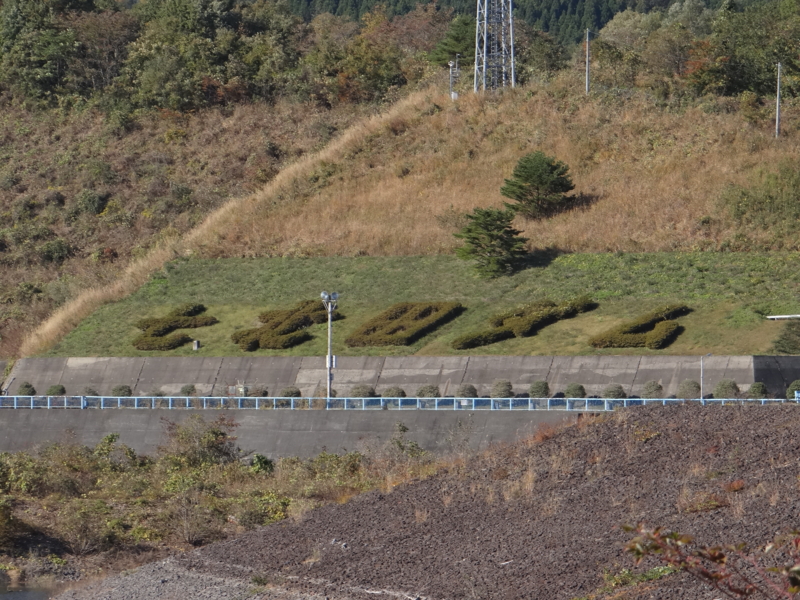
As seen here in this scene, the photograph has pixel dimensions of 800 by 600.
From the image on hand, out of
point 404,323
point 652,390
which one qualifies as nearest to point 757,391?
point 652,390

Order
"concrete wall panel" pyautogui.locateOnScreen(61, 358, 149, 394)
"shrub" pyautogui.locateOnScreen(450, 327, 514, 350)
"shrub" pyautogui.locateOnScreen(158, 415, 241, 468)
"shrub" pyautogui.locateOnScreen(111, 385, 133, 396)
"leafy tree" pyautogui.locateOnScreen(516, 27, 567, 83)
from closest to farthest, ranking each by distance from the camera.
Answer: "shrub" pyautogui.locateOnScreen(158, 415, 241, 468) → "shrub" pyautogui.locateOnScreen(111, 385, 133, 396) → "shrub" pyautogui.locateOnScreen(450, 327, 514, 350) → "concrete wall panel" pyautogui.locateOnScreen(61, 358, 149, 394) → "leafy tree" pyautogui.locateOnScreen(516, 27, 567, 83)

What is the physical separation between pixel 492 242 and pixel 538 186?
5.24 m

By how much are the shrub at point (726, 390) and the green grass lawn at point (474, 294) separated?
185 inches

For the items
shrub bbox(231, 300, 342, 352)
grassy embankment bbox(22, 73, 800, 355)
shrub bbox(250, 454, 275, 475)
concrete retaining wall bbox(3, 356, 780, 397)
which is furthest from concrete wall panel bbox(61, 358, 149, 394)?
shrub bbox(250, 454, 275, 475)

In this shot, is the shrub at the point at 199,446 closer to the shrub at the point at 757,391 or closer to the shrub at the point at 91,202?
the shrub at the point at 757,391

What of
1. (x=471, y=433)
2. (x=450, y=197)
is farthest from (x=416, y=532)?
(x=450, y=197)

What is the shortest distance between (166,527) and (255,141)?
49315 millimetres

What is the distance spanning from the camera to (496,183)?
5762 cm

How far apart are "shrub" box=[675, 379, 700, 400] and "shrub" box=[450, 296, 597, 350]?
8.95m

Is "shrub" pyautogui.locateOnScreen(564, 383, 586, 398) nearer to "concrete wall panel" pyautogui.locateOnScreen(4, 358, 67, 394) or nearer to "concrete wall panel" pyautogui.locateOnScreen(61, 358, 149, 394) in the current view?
"concrete wall panel" pyautogui.locateOnScreen(61, 358, 149, 394)

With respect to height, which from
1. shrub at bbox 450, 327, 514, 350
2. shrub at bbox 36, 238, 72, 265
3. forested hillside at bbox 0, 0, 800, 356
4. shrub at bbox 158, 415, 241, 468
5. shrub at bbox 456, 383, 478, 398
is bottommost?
shrub at bbox 158, 415, 241, 468

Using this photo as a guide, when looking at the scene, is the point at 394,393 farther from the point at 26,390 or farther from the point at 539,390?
the point at 26,390

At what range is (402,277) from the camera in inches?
2003

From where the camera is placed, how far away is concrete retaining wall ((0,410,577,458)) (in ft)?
107
